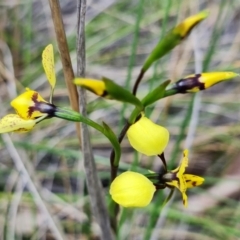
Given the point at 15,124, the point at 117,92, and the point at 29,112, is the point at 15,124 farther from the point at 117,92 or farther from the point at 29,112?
the point at 117,92

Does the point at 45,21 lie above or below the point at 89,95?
above

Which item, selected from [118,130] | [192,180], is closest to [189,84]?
[192,180]

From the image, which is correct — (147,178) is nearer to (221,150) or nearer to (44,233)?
(44,233)

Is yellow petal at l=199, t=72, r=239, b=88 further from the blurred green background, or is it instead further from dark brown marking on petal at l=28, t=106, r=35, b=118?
the blurred green background

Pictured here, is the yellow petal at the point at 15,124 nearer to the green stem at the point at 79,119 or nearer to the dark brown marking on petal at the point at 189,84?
the green stem at the point at 79,119

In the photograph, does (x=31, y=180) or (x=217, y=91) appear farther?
(x=217, y=91)

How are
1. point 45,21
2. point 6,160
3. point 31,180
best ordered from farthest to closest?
point 45,21 < point 6,160 < point 31,180

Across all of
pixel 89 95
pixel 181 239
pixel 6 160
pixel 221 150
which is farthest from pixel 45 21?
pixel 181 239
